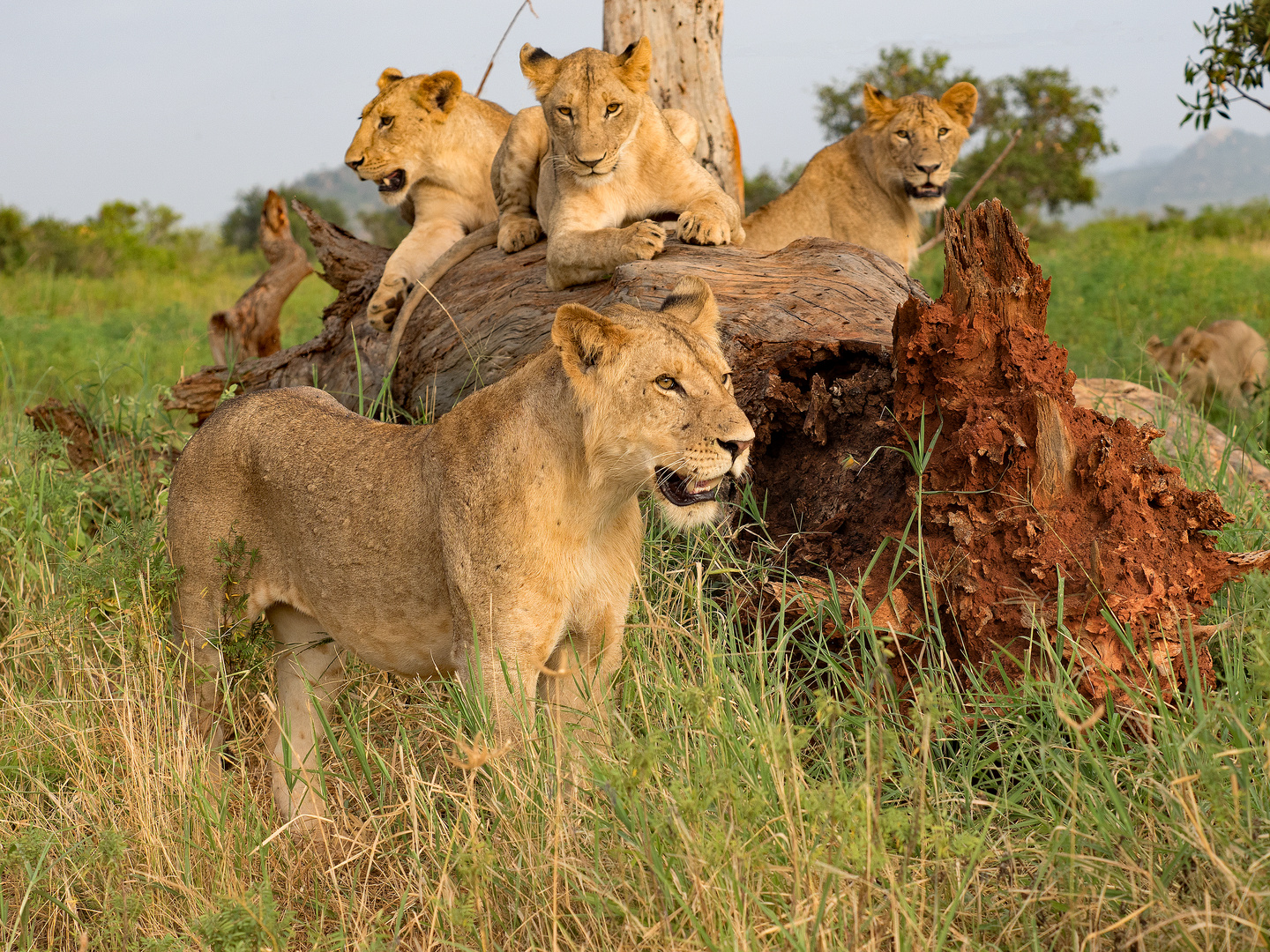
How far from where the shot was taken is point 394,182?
21.7 ft

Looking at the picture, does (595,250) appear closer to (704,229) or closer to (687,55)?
(704,229)

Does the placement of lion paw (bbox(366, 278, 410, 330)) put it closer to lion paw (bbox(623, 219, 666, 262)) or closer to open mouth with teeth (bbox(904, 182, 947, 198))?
lion paw (bbox(623, 219, 666, 262))

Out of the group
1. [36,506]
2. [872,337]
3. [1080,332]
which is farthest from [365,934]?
[1080,332]

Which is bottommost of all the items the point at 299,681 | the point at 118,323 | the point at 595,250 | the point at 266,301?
the point at 299,681

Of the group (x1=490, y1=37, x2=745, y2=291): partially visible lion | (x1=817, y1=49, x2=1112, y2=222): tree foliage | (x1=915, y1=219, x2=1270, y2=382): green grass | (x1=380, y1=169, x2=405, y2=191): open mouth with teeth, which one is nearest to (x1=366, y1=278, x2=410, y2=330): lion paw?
(x1=380, y1=169, x2=405, y2=191): open mouth with teeth

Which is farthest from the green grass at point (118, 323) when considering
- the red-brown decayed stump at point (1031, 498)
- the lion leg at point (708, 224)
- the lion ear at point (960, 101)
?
the lion ear at point (960, 101)

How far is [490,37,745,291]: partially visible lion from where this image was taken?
5.01 meters

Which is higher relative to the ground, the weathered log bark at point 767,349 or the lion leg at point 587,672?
the weathered log bark at point 767,349

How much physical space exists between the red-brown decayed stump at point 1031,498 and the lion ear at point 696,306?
0.70 metres

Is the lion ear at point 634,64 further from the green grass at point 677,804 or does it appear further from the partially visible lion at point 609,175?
A: the green grass at point 677,804

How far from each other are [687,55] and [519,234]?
1.91 meters

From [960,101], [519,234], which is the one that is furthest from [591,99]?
[960,101]

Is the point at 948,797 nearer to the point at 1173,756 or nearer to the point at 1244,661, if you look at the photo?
the point at 1173,756

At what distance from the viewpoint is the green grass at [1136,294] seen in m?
9.10
